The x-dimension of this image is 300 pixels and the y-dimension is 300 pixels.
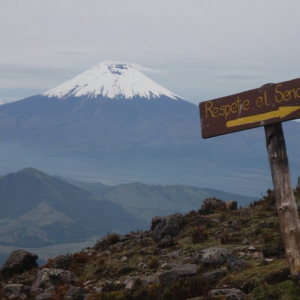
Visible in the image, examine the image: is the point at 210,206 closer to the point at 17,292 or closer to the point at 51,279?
the point at 51,279

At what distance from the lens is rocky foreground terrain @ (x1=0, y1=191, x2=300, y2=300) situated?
12.2 meters

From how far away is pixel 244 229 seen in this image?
17.6 m

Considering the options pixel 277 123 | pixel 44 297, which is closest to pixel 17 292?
pixel 44 297

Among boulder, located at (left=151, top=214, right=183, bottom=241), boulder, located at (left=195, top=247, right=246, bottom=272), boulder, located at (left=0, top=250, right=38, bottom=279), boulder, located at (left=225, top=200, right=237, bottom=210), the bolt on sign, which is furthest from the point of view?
boulder, located at (left=225, top=200, right=237, bottom=210)

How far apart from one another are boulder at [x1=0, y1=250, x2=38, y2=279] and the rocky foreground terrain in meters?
0.03

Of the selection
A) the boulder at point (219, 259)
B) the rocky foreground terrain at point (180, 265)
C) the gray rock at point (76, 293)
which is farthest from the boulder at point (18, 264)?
the boulder at point (219, 259)

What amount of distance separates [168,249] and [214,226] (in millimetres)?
2088

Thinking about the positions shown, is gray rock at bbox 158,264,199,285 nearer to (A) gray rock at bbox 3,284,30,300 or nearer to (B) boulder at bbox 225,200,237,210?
(A) gray rock at bbox 3,284,30,300

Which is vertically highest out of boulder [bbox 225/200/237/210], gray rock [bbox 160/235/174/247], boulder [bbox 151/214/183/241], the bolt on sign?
the bolt on sign

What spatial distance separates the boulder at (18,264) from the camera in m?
18.9

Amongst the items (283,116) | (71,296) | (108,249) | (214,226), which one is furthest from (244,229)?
(283,116)

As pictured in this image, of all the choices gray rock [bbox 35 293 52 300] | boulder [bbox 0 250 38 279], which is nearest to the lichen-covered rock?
gray rock [bbox 35 293 52 300]

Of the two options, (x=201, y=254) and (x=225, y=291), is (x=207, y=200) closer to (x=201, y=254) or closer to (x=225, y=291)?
(x=201, y=254)

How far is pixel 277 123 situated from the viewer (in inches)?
459
